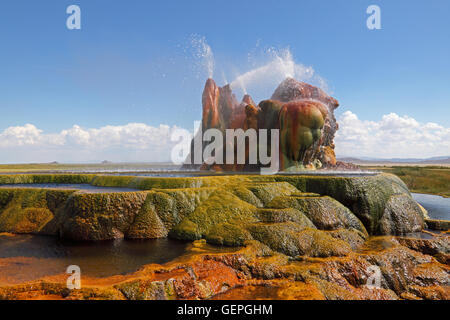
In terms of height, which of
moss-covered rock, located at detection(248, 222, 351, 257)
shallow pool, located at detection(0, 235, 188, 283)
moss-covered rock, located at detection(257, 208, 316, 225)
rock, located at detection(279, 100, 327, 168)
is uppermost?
rock, located at detection(279, 100, 327, 168)

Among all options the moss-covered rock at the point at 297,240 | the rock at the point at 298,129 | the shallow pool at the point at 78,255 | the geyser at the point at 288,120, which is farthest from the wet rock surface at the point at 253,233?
the geyser at the point at 288,120

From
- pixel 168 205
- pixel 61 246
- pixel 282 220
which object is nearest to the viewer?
pixel 61 246

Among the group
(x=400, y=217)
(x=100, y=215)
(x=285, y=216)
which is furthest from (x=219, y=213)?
(x=400, y=217)

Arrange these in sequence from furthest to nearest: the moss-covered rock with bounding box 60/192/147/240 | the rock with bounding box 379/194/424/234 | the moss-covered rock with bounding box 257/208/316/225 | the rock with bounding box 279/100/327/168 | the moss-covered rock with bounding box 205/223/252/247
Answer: the rock with bounding box 279/100/327/168
the rock with bounding box 379/194/424/234
the moss-covered rock with bounding box 257/208/316/225
the moss-covered rock with bounding box 60/192/147/240
the moss-covered rock with bounding box 205/223/252/247

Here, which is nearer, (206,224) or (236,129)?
(206,224)

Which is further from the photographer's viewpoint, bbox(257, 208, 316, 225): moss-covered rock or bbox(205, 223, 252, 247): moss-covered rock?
bbox(257, 208, 316, 225): moss-covered rock

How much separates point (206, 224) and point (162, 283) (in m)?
6.83

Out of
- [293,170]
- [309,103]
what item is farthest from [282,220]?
[309,103]

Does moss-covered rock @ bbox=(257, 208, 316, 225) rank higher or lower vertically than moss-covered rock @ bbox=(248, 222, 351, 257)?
higher

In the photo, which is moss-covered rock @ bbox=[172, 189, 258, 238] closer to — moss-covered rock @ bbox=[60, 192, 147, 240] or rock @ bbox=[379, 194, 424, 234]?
moss-covered rock @ bbox=[60, 192, 147, 240]

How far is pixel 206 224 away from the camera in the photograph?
54.2 feet

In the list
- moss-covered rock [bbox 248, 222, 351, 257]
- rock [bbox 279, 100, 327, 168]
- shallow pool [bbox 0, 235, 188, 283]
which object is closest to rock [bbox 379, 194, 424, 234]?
moss-covered rock [bbox 248, 222, 351, 257]
